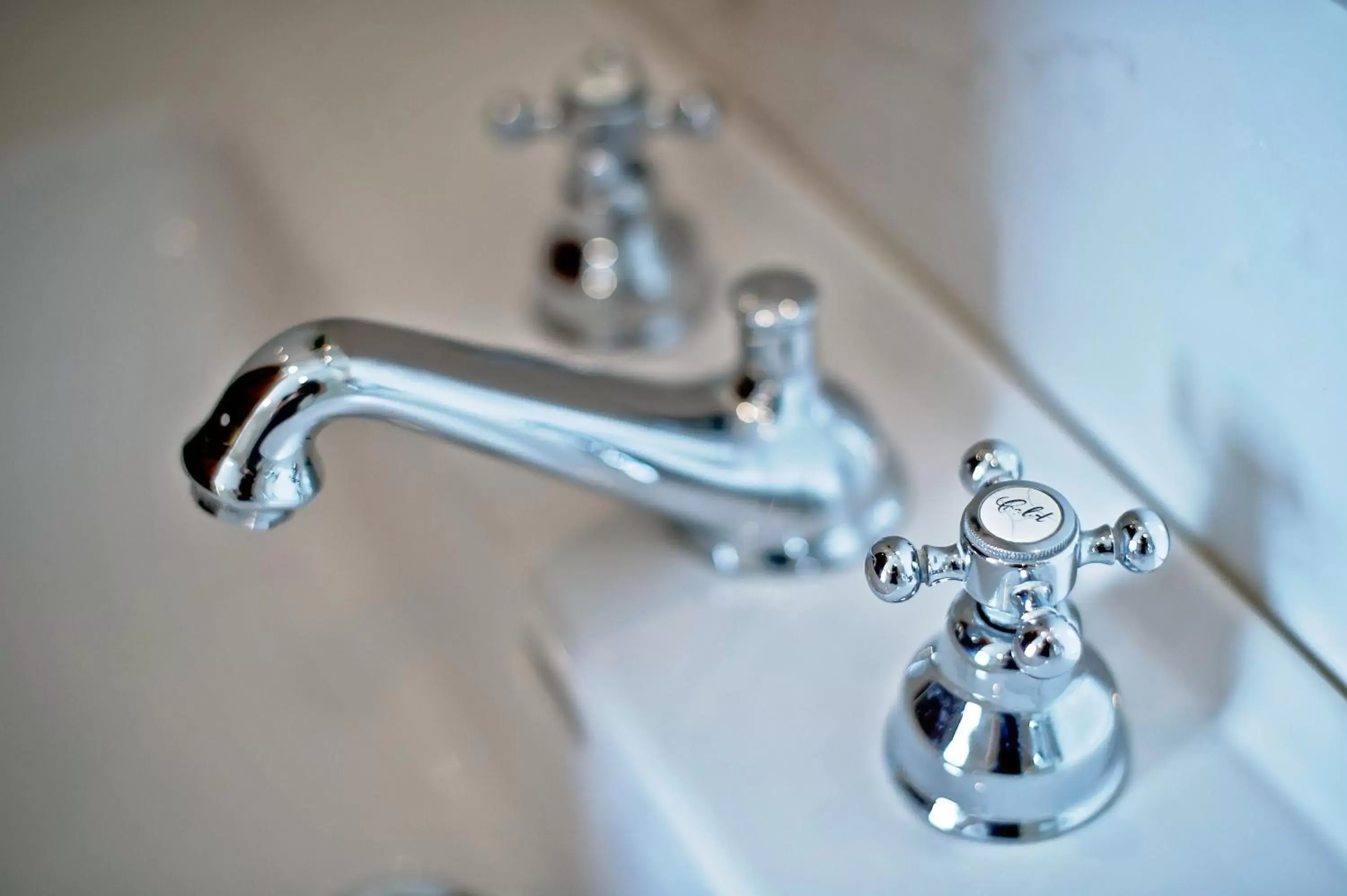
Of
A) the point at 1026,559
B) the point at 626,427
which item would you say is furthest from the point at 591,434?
the point at 1026,559

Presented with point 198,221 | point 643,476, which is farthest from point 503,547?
point 198,221

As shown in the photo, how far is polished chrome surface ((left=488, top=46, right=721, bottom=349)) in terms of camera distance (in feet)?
1.70

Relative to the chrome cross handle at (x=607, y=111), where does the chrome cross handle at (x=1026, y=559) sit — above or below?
below

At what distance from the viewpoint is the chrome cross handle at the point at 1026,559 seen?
1.07ft

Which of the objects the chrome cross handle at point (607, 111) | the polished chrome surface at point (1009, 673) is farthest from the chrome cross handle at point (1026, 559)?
the chrome cross handle at point (607, 111)

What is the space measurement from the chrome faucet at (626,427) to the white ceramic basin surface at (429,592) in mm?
27

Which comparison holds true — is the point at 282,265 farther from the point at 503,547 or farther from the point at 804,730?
the point at 804,730

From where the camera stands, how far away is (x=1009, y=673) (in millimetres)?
343

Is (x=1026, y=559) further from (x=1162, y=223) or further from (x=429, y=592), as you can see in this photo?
(x=429, y=592)

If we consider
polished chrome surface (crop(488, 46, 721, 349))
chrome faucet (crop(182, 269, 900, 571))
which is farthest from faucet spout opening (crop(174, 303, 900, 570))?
polished chrome surface (crop(488, 46, 721, 349))

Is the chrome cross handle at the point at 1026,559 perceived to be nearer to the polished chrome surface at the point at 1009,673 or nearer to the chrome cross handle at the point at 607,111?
the polished chrome surface at the point at 1009,673

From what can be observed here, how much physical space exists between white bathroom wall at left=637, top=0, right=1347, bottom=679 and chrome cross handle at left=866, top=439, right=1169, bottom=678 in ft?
0.23

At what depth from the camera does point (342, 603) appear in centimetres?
61

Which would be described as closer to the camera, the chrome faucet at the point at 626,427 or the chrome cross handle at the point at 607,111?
the chrome faucet at the point at 626,427
